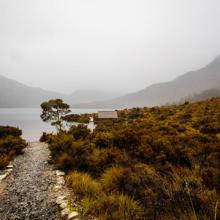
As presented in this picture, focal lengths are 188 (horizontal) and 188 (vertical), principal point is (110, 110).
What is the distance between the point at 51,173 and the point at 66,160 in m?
0.84

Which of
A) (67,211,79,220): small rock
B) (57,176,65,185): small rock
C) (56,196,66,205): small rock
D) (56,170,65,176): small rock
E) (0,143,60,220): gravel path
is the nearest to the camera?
(67,211,79,220): small rock

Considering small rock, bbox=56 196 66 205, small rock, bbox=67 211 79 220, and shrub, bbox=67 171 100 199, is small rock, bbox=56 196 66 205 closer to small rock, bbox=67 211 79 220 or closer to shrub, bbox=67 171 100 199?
shrub, bbox=67 171 100 199

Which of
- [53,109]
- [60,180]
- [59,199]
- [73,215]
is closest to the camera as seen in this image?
[73,215]

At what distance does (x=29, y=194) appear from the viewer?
5.39m

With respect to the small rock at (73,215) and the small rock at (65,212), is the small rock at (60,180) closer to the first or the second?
the small rock at (65,212)

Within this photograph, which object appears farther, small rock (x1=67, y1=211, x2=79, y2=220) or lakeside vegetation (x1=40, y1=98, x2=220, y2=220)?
small rock (x1=67, y1=211, x2=79, y2=220)

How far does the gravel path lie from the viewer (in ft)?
14.5

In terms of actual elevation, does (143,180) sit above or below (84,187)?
above

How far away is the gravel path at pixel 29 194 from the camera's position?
4.43 meters

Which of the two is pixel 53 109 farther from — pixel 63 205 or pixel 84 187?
pixel 63 205

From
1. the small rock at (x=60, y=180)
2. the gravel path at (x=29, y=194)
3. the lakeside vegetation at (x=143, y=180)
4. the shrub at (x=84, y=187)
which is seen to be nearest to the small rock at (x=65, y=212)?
the gravel path at (x=29, y=194)

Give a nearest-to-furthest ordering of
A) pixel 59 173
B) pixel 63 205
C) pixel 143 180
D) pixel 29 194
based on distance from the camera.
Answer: pixel 63 205 → pixel 143 180 → pixel 29 194 → pixel 59 173

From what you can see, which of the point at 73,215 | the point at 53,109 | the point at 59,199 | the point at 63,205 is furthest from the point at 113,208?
the point at 53,109

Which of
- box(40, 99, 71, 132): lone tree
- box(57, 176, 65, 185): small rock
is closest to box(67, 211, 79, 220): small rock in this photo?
box(57, 176, 65, 185): small rock
